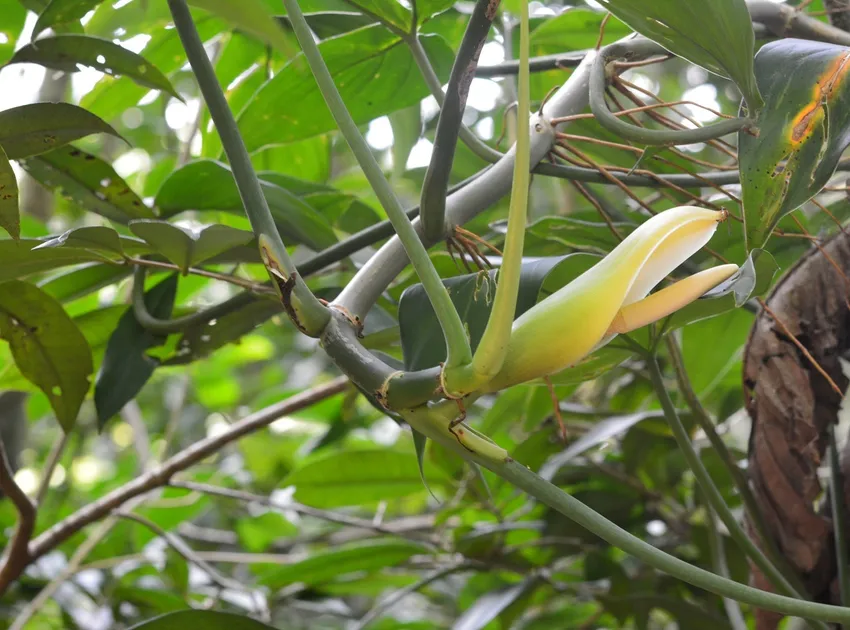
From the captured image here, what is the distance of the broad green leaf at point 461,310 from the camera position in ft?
0.86

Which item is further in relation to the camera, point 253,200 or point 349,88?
point 349,88

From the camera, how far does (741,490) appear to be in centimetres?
42

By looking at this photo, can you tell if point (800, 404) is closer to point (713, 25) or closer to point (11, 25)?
point (713, 25)

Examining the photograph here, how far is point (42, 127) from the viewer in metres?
0.34

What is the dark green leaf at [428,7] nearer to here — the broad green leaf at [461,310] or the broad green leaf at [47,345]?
the broad green leaf at [461,310]

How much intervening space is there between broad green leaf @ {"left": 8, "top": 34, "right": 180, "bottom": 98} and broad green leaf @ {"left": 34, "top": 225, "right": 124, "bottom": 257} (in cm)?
11

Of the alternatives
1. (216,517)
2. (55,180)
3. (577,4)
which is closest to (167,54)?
(55,180)

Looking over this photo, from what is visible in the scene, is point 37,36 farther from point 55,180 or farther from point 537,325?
point 537,325

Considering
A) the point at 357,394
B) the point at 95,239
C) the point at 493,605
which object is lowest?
the point at 493,605

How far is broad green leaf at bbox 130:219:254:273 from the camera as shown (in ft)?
1.11

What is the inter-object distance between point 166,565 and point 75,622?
0.11 meters

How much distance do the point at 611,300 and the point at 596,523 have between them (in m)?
0.06

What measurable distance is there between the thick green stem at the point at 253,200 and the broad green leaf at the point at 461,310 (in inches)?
1.9

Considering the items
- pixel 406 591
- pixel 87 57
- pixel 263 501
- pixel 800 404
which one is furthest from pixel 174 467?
pixel 800 404
